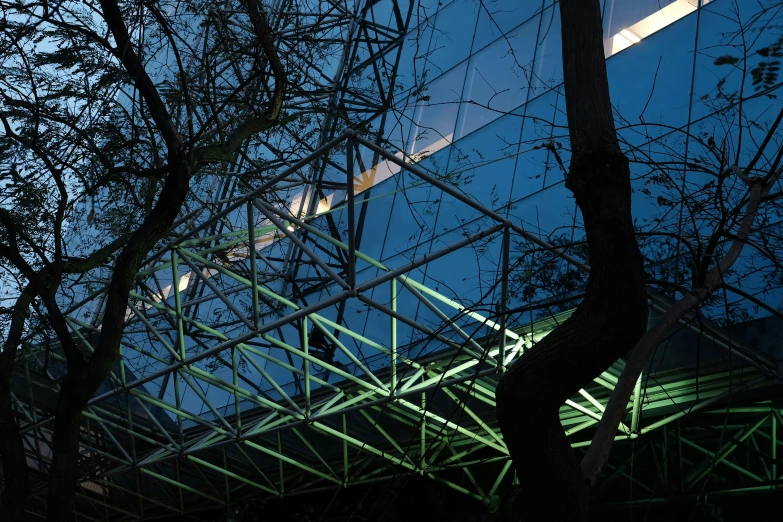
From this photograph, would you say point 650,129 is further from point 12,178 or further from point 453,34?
point 12,178

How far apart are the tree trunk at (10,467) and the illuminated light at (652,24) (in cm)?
1077

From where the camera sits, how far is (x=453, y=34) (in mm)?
18500

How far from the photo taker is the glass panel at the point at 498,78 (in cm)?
1631

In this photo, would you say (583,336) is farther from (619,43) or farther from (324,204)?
(324,204)

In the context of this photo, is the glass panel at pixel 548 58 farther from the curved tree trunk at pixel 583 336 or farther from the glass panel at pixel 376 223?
the curved tree trunk at pixel 583 336

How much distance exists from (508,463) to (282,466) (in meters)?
4.00

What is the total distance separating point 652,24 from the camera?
14172mm

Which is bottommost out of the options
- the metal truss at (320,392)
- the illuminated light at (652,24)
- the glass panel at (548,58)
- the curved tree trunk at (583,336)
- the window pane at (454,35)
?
the curved tree trunk at (583,336)

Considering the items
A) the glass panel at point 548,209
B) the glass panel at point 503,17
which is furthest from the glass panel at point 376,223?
the glass panel at point 548,209

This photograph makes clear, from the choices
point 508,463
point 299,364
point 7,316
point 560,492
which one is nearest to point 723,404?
point 508,463

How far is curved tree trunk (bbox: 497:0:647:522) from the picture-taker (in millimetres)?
3857

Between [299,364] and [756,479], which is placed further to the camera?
[299,364]

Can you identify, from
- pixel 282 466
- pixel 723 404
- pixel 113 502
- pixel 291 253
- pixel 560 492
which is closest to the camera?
pixel 560 492

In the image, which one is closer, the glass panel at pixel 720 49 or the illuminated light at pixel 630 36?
the glass panel at pixel 720 49
